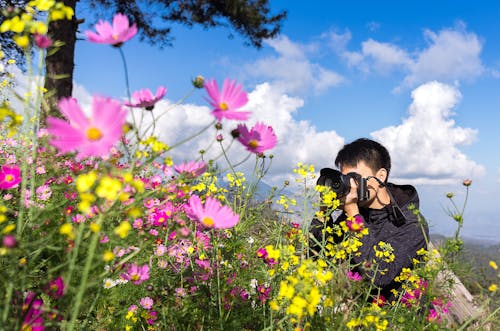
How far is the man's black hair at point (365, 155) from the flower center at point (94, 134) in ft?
6.90

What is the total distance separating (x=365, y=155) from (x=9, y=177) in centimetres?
200

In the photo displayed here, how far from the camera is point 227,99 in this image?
0.78m

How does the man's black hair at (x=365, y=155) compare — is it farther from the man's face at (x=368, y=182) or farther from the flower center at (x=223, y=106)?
the flower center at (x=223, y=106)

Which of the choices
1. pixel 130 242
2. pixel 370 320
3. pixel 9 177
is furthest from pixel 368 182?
pixel 9 177

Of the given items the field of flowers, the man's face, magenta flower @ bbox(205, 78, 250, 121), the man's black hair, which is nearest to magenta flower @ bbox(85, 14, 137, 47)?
the field of flowers

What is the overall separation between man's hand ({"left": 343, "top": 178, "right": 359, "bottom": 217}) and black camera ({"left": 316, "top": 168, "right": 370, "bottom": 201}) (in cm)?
2

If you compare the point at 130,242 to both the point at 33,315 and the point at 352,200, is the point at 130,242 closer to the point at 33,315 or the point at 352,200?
the point at 33,315

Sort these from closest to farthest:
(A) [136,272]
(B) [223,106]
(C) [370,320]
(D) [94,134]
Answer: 1. (D) [94,134]
2. (B) [223,106]
3. (C) [370,320]
4. (A) [136,272]

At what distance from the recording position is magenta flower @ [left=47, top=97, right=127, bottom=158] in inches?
22.4

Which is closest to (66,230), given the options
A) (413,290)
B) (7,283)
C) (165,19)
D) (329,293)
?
(7,283)

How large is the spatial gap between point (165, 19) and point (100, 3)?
1.09m

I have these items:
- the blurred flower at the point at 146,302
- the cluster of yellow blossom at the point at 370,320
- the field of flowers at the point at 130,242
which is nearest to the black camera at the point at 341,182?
the field of flowers at the point at 130,242

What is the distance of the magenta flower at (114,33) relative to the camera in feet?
2.45

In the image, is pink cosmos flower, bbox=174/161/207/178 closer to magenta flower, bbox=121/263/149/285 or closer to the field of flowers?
the field of flowers
